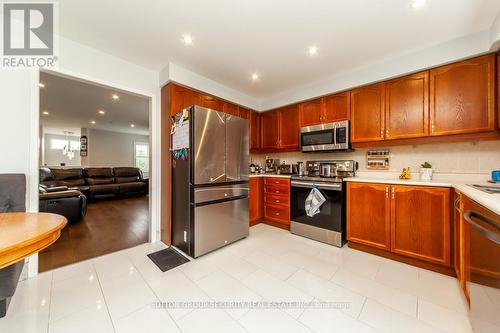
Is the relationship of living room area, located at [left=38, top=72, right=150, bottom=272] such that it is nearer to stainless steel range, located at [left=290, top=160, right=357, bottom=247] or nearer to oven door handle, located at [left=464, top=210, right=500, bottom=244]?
stainless steel range, located at [left=290, top=160, right=357, bottom=247]

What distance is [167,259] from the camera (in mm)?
2238

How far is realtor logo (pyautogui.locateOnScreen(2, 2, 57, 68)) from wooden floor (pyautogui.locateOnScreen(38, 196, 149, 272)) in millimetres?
2033

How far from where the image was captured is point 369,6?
165cm

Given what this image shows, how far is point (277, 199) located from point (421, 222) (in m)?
1.84

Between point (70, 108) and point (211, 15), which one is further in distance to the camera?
point (70, 108)

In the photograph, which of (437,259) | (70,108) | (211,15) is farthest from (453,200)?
(70,108)

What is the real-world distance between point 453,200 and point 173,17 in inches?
124

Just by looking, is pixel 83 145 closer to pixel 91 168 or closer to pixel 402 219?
pixel 91 168

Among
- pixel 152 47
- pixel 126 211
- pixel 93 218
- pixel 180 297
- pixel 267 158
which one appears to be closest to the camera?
pixel 180 297

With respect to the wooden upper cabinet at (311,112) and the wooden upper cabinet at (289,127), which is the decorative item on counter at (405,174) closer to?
the wooden upper cabinet at (311,112)

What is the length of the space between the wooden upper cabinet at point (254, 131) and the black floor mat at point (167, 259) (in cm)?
235

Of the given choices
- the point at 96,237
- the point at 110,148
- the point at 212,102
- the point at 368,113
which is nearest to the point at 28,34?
the point at 212,102

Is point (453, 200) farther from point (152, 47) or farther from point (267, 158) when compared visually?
point (152, 47)

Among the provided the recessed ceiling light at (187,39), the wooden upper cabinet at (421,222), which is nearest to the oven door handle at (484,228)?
the wooden upper cabinet at (421,222)
